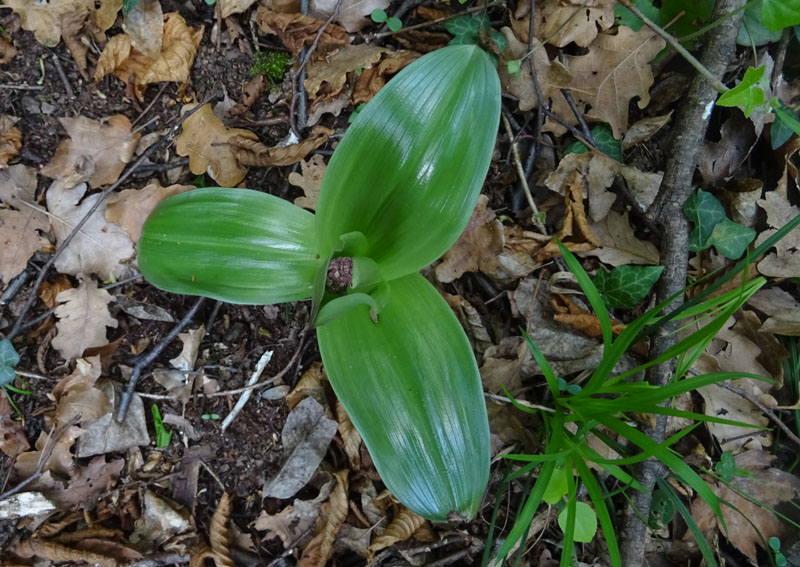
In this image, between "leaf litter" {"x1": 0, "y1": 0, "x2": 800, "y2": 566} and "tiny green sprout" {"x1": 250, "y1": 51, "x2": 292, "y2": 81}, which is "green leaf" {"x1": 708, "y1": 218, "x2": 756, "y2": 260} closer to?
"leaf litter" {"x1": 0, "y1": 0, "x2": 800, "y2": 566}

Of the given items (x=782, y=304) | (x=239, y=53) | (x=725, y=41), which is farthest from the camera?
(x=239, y=53)

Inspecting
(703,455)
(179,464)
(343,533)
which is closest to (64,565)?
(179,464)

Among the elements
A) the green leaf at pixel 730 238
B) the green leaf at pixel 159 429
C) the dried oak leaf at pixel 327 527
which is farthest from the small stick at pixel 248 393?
the green leaf at pixel 730 238

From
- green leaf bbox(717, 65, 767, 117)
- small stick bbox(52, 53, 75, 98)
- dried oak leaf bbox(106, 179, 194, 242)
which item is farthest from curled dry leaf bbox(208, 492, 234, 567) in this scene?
green leaf bbox(717, 65, 767, 117)

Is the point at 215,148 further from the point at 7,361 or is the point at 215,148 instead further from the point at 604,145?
the point at 604,145

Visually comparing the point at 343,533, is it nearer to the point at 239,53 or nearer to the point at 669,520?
the point at 669,520
